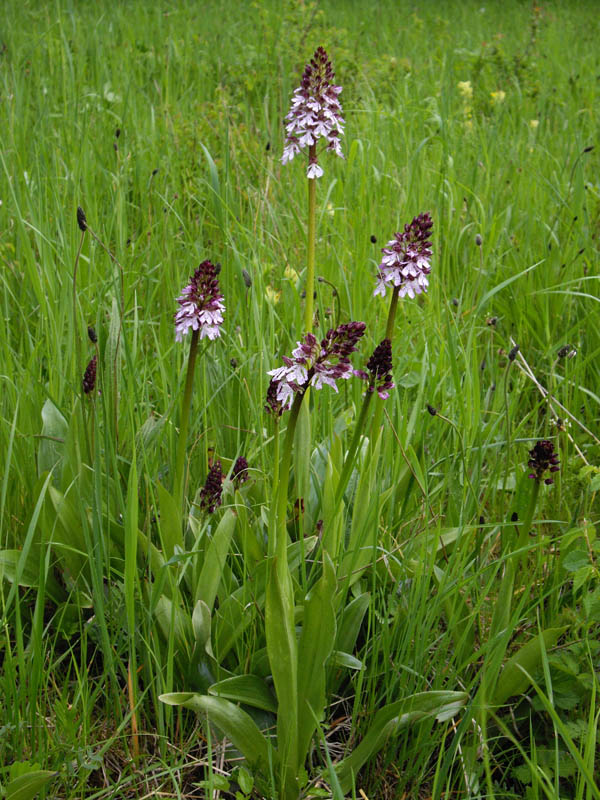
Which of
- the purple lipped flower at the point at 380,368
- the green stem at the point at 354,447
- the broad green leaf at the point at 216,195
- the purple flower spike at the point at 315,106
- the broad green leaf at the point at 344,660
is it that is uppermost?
the purple flower spike at the point at 315,106

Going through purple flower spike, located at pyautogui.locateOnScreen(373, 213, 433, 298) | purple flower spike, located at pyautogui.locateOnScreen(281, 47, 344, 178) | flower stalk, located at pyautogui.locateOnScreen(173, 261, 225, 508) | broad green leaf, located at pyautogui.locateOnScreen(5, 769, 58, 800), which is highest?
purple flower spike, located at pyautogui.locateOnScreen(281, 47, 344, 178)

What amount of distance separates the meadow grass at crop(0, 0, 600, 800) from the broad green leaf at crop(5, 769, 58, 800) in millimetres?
32

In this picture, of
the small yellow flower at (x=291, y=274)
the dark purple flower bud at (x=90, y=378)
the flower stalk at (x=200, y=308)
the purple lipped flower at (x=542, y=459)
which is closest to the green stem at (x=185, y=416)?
the flower stalk at (x=200, y=308)

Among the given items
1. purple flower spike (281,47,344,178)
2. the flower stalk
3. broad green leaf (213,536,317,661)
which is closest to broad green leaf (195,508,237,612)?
broad green leaf (213,536,317,661)

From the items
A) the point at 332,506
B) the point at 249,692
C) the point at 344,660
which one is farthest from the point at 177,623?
the point at 332,506

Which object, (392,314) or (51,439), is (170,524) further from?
(392,314)

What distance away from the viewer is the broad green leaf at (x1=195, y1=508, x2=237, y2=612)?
1452 millimetres

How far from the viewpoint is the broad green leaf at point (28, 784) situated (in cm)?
111

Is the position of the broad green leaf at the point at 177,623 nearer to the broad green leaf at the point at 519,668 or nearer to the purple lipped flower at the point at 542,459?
the broad green leaf at the point at 519,668

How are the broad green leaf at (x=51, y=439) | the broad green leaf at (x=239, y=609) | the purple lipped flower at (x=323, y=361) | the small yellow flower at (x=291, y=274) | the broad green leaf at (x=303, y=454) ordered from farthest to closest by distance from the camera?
1. the small yellow flower at (x=291, y=274)
2. the broad green leaf at (x=51, y=439)
3. the broad green leaf at (x=303, y=454)
4. the broad green leaf at (x=239, y=609)
5. the purple lipped flower at (x=323, y=361)

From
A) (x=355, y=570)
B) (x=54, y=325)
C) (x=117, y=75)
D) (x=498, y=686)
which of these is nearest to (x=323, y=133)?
(x=54, y=325)

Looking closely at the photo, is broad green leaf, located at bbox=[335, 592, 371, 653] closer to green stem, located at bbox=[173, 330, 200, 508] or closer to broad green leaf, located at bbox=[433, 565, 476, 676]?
broad green leaf, located at bbox=[433, 565, 476, 676]

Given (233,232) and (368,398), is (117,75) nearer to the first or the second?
(233,232)

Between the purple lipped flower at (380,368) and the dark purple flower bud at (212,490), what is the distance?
403 millimetres
